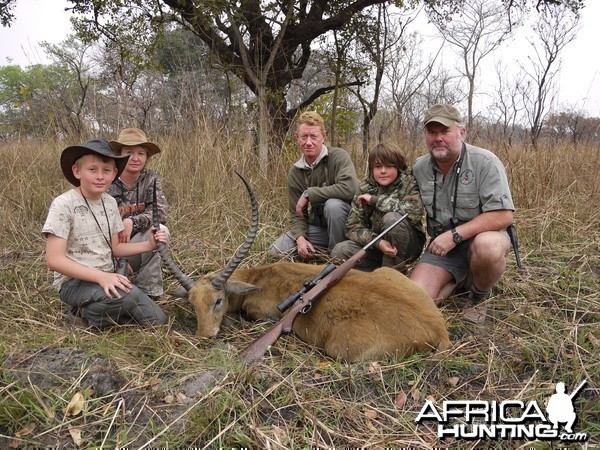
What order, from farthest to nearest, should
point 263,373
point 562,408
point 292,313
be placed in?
point 292,313 < point 263,373 < point 562,408

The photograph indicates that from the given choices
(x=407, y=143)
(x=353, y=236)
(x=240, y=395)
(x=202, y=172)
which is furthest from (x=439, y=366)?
(x=407, y=143)

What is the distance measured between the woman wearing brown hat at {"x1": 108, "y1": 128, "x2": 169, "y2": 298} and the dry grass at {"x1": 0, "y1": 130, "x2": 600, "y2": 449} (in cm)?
31

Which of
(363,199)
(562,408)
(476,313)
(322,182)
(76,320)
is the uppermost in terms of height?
(322,182)

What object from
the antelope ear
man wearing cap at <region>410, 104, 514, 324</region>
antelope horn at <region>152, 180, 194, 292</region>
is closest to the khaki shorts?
man wearing cap at <region>410, 104, 514, 324</region>

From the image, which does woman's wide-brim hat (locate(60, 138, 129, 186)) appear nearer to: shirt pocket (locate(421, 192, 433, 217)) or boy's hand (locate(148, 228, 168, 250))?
boy's hand (locate(148, 228, 168, 250))

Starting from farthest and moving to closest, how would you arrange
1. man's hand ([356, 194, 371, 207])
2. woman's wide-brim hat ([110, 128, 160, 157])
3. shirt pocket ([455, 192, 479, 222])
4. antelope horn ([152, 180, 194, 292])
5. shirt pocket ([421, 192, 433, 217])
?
man's hand ([356, 194, 371, 207]), shirt pocket ([421, 192, 433, 217]), woman's wide-brim hat ([110, 128, 160, 157]), shirt pocket ([455, 192, 479, 222]), antelope horn ([152, 180, 194, 292])

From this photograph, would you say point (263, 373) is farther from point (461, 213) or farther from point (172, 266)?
point (461, 213)

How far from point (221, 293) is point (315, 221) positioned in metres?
1.91

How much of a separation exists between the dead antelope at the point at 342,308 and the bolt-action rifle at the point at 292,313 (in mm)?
69

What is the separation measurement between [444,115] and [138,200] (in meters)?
3.04

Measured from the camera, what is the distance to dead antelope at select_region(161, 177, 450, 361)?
3.15 metres

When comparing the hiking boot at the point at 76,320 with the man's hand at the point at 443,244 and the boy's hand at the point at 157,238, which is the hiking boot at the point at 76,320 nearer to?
the boy's hand at the point at 157,238

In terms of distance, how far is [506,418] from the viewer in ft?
8.57

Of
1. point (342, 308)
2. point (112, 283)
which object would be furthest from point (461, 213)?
point (112, 283)
